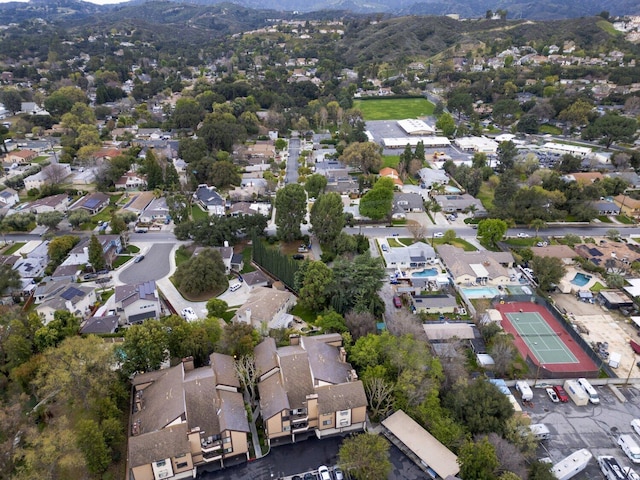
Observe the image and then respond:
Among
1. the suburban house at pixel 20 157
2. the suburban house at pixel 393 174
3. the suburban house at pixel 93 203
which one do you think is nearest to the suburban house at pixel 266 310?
the suburban house at pixel 93 203

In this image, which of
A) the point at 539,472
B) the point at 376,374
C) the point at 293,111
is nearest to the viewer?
the point at 539,472

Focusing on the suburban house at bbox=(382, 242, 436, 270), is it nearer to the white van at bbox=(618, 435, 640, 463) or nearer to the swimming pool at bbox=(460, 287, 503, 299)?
the swimming pool at bbox=(460, 287, 503, 299)

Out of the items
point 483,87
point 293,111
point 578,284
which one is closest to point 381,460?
point 578,284

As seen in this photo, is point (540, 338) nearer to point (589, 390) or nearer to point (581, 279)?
point (589, 390)

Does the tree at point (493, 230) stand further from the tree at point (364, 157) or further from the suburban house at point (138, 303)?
the suburban house at point (138, 303)

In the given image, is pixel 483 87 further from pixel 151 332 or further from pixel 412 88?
pixel 151 332

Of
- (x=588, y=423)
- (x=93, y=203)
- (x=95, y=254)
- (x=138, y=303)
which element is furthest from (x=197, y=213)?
(x=588, y=423)
